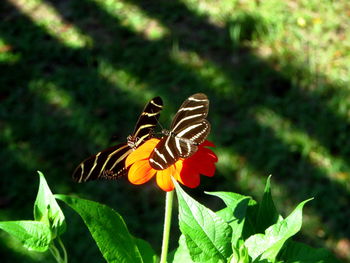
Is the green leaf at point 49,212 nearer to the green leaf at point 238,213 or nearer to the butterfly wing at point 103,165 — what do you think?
the butterfly wing at point 103,165

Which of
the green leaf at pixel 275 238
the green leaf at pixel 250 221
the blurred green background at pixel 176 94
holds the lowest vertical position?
the blurred green background at pixel 176 94

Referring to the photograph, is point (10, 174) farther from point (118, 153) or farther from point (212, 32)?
point (118, 153)

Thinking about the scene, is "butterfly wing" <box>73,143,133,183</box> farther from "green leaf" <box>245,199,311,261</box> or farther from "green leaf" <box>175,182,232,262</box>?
Result: "green leaf" <box>245,199,311,261</box>

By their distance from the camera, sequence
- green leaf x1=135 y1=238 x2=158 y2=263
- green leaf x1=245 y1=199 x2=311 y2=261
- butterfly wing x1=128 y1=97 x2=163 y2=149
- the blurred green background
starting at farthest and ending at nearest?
the blurred green background
green leaf x1=135 y1=238 x2=158 y2=263
butterfly wing x1=128 y1=97 x2=163 y2=149
green leaf x1=245 y1=199 x2=311 y2=261

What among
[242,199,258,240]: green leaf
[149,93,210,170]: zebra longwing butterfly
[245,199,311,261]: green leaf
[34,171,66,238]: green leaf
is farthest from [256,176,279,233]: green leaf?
[34,171,66,238]: green leaf

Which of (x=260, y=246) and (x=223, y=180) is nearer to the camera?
(x=260, y=246)

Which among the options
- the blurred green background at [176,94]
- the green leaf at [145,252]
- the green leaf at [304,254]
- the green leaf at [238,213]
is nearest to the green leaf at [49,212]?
the green leaf at [145,252]

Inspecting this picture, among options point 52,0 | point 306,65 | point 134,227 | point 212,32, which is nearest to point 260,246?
point 134,227
